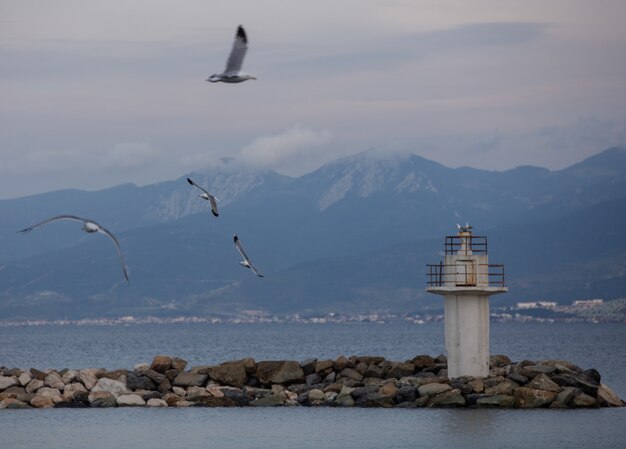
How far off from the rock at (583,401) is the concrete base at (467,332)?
293 cm

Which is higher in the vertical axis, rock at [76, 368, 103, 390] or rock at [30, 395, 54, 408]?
rock at [76, 368, 103, 390]

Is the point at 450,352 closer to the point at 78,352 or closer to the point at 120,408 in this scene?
the point at 120,408

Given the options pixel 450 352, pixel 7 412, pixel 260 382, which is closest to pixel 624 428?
pixel 450 352

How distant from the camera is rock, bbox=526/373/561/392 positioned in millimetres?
43344

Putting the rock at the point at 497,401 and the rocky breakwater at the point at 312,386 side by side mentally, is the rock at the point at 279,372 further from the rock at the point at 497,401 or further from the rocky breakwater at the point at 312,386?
the rock at the point at 497,401

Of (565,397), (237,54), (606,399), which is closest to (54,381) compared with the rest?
(565,397)

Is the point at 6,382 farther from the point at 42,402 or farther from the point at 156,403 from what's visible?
the point at 156,403

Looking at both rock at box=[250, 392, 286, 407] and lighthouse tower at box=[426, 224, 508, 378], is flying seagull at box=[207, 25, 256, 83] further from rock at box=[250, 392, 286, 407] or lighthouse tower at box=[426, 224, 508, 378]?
rock at box=[250, 392, 286, 407]

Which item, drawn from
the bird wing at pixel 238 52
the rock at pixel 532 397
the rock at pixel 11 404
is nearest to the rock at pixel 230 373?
the rock at pixel 11 404

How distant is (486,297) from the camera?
141 feet

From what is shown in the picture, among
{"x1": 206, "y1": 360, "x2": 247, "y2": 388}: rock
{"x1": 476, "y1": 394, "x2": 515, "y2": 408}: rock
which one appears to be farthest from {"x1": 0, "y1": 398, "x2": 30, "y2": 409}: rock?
{"x1": 476, "y1": 394, "x2": 515, "y2": 408}: rock

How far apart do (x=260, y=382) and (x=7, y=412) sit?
805 centimetres

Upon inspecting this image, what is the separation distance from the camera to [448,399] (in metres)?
42.9

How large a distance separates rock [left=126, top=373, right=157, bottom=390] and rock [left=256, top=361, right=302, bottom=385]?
3418 mm
